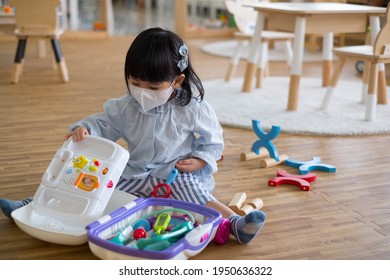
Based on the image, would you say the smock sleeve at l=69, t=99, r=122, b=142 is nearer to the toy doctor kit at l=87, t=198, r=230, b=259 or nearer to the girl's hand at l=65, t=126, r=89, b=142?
the girl's hand at l=65, t=126, r=89, b=142

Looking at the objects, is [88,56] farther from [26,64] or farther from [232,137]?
[232,137]

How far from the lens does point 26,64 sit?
378cm

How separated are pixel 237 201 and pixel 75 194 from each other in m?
0.45

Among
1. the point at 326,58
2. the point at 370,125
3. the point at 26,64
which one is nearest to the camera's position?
the point at 370,125

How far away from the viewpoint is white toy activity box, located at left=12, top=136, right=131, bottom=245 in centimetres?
131

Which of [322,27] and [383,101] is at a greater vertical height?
[322,27]

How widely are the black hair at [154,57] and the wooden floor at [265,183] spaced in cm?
43

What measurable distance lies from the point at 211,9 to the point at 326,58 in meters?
2.33

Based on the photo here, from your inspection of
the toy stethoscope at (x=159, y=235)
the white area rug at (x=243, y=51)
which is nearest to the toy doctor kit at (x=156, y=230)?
the toy stethoscope at (x=159, y=235)

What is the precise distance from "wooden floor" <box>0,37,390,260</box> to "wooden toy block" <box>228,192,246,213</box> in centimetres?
6

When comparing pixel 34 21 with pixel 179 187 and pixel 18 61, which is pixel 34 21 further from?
pixel 179 187

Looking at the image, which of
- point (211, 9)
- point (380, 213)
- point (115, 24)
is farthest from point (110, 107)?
point (115, 24)

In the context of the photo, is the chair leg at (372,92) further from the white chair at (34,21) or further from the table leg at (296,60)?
the white chair at (34,21)

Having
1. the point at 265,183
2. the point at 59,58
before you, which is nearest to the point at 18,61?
the point at 59,58
